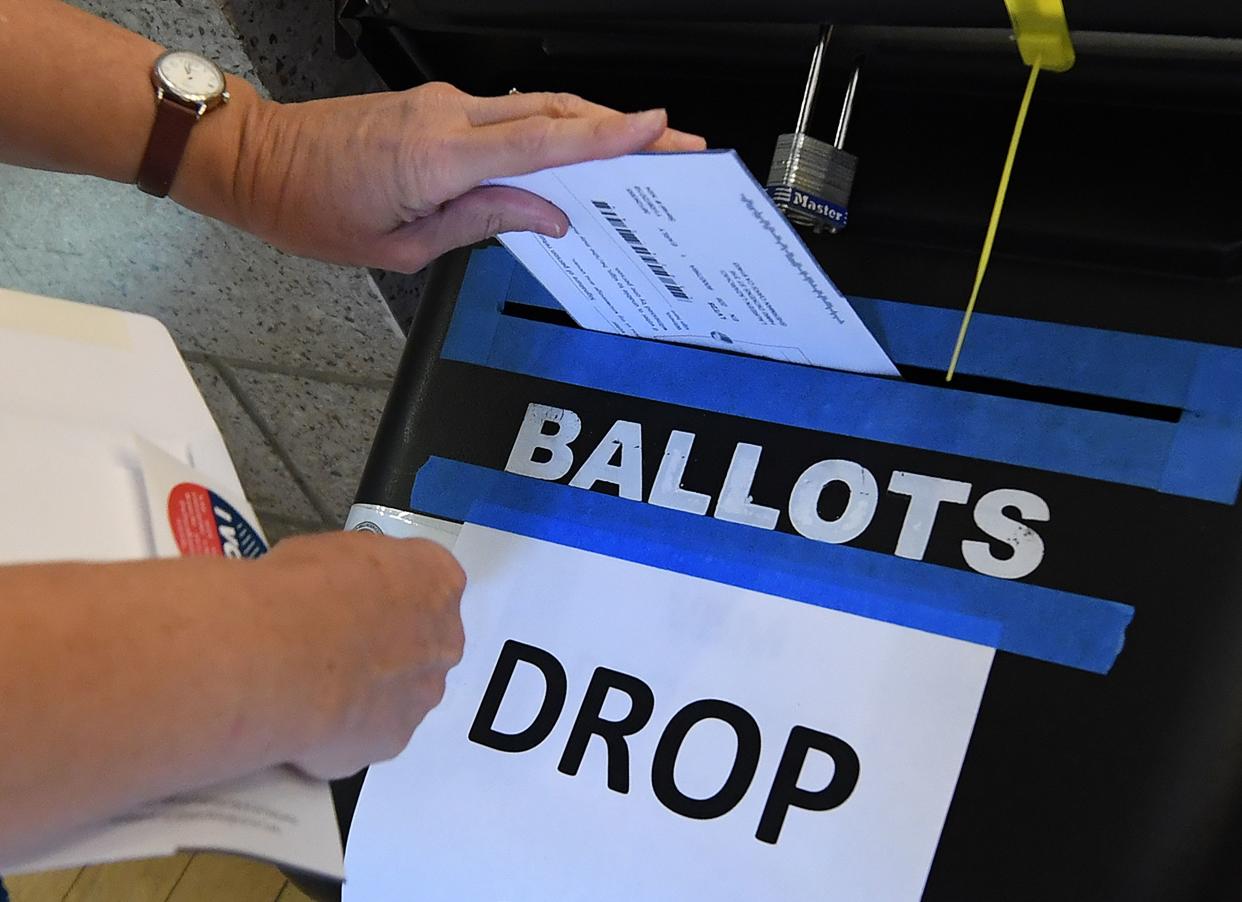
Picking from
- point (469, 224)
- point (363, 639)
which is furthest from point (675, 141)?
point (363, 639)

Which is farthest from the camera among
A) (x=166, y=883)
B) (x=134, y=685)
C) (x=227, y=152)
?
(x=166, y=883)

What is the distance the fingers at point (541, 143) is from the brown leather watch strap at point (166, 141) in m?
0.20

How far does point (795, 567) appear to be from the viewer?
1.86ft

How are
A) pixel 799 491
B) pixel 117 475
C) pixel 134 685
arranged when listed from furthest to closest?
pixel 799 491 → pixel 117 475 → pixel 134 685

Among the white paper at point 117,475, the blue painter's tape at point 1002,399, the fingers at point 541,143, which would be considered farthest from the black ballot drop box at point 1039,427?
the white paper at point 117,475

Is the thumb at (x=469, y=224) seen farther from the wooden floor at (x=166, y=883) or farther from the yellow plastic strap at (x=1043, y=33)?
the wooden floor at (x=166, y=883)

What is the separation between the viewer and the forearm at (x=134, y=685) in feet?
1.12

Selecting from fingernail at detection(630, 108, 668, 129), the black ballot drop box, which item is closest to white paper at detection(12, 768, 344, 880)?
the black ballot drop box

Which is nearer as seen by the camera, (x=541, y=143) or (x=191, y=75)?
(x=541, y=143)

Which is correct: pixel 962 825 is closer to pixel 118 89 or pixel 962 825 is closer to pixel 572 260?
pixel 572 260

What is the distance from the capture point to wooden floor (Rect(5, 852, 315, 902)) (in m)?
1.42

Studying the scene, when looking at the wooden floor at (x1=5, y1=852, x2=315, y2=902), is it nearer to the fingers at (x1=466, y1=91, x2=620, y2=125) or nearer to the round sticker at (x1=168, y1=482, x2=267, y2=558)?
the round sticker at (x1=168, y1=482, x2=267, y2=558)

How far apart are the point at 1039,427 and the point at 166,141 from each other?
0.54m

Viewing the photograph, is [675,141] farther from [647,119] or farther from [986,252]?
[986,252]
